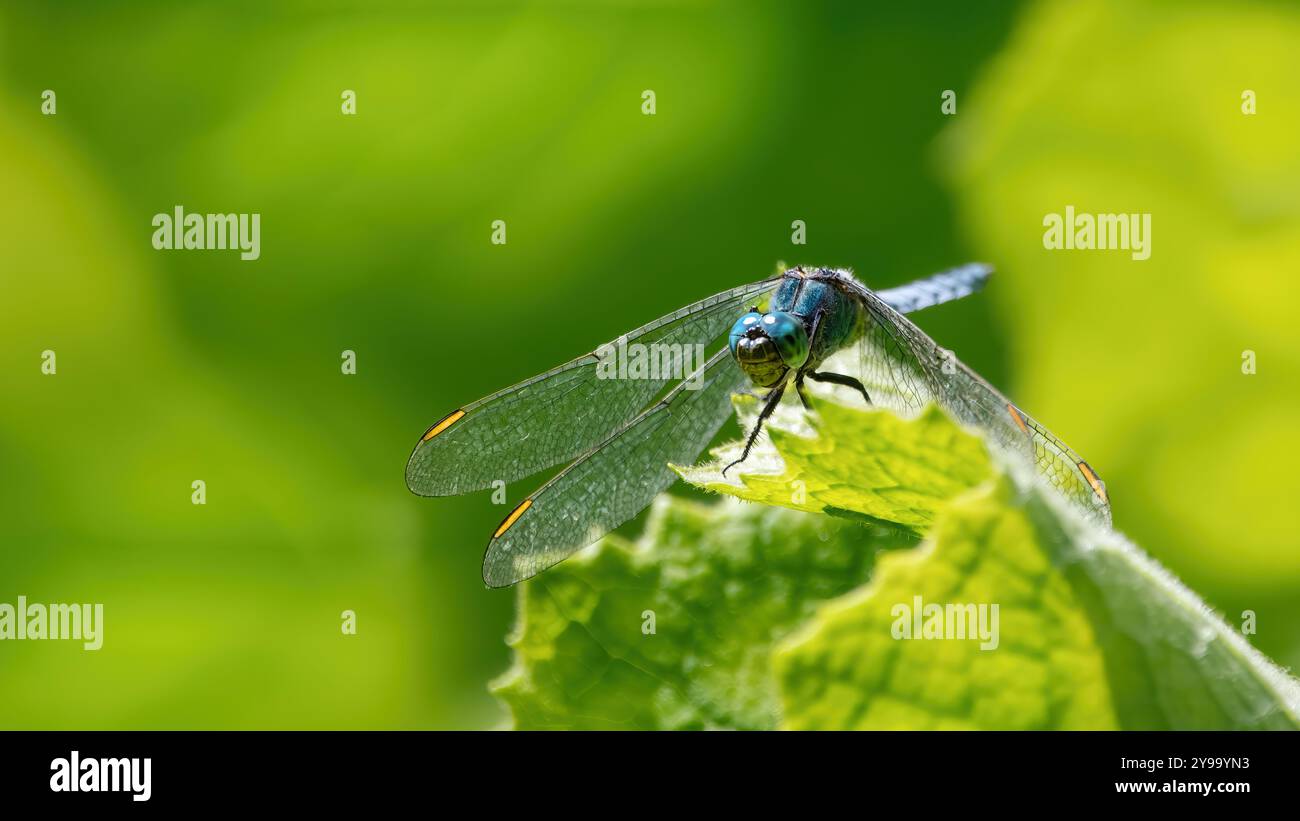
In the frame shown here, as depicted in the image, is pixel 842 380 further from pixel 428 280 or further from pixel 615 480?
pixel 428 280

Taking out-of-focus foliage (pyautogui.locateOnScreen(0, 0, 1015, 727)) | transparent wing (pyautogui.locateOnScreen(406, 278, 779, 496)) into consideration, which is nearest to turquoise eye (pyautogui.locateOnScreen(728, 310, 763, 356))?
transparent wing (pyautogui.locateOnScreen(406, 278, 779, 496))

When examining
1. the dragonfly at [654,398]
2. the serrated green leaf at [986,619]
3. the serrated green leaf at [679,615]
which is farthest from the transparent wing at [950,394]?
the serrated green leaf at [986,619]

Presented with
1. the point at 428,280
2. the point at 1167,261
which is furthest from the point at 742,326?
the point at 1167,261

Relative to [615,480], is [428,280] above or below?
above

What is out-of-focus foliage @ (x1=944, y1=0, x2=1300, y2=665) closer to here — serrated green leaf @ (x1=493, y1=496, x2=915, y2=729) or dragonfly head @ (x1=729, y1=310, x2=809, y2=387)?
dragonfly head @ (x1=729, y1=310, x2=809, y2=387)

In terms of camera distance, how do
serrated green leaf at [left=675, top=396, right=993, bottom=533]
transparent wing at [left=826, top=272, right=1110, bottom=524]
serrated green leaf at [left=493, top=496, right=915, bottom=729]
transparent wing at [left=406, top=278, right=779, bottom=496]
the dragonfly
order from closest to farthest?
serrated green leaf at [left=675, top=396, right=993, bottom=533] → serrated green leaf at [left=493, top=496, right=915, bottom=729] → transparent wing at [left=826, top=272, right=1110, bottom=524] → the dragonfly → transparent wing at [left=406, top=278, right=779, bottom=496]

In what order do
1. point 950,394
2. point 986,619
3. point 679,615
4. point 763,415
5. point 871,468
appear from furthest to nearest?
point 950,394 → point 763,415 → point 679,615 → point 871,468 → point 986,619

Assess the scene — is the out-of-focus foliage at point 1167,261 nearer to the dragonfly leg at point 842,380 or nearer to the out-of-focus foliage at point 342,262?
the out-of-focus foliage at point 342,262

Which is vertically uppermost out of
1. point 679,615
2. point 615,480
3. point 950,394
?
point 950,394
